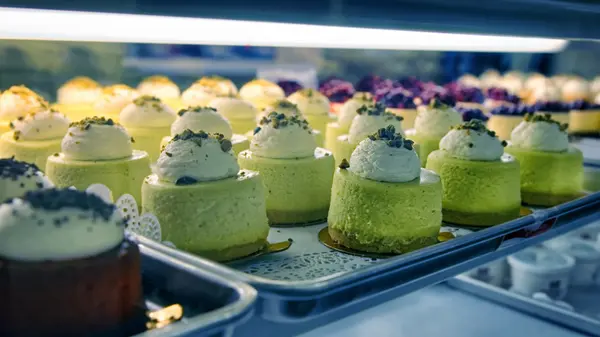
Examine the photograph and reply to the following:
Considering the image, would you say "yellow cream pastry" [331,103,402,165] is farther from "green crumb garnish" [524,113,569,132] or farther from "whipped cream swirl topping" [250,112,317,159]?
"green crumb garnish" [524,113,569,132]

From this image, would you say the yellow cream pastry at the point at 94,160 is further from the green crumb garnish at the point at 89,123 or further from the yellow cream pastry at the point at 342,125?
the yellow cream pastry at the point at 342,125

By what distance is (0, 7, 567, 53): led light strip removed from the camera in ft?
4.51

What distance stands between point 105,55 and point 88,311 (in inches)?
117

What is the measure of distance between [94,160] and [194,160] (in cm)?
40

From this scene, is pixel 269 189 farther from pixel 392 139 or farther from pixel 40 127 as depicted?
pixel 40 127

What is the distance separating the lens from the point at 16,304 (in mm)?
963

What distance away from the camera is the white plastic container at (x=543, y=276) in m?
2.82

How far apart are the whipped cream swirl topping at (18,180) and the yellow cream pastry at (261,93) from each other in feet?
6.36

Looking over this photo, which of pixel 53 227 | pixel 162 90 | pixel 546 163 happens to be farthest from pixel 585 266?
pixel 53 227

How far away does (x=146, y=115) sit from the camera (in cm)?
235

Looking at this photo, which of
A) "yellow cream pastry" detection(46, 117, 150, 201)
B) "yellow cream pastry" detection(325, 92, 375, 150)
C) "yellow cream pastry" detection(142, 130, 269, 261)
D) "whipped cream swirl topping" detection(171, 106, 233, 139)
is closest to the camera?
"yellow cream pastry" detection(142, 130, 269, 261)

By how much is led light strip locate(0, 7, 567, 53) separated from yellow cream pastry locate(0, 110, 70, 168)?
21.9 inches

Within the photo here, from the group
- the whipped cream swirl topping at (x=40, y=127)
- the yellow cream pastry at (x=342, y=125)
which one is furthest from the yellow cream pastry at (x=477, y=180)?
the whipped cream swirl topping at (x=40, y=127)

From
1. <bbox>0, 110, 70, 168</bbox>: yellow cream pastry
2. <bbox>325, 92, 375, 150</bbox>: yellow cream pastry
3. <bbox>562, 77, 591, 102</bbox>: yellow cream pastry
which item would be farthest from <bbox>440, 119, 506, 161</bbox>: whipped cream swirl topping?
<bbox>562, 77, 591, 102</bbox>: yellow cream pastry
